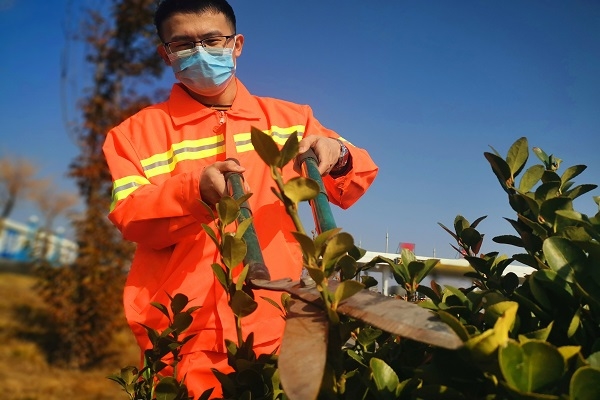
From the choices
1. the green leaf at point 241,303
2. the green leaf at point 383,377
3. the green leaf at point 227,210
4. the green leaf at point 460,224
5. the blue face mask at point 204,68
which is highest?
the blue face mask at point 204,68

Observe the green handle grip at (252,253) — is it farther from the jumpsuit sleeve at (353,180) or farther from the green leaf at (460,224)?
the jumpsuit sleeve at (353,180)

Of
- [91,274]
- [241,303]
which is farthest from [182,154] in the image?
[91,274]

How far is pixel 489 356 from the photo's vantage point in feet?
1.49

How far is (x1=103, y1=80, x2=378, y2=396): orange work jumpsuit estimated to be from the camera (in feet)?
4.76

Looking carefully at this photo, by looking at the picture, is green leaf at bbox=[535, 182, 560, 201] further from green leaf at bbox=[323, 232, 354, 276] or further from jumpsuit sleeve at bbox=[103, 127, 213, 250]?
jumpsuit sleeve at bbox=[103, 127, 213, 250]

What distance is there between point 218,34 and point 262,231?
2.31 ft

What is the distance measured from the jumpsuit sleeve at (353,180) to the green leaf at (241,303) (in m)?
0.99

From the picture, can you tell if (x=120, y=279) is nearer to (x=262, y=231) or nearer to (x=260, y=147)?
(x=262, y=231)

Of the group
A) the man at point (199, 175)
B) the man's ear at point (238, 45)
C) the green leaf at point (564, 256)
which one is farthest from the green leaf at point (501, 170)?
the man's ear at point (238, 45)

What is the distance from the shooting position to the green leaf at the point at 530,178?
82 centimetres

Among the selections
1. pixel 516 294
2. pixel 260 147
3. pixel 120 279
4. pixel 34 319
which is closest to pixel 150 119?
pixel 260 147

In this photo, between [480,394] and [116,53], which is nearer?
[480,394]

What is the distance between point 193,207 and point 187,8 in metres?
0.81

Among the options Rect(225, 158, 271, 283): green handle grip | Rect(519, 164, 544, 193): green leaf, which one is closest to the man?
Rect(225, 158, 271, 283): green handle grip
